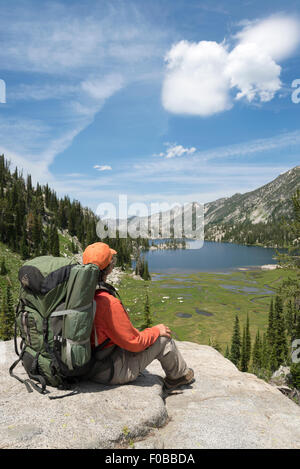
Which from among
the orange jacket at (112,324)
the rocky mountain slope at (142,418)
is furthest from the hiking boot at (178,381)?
the orange jacket at (112,324)

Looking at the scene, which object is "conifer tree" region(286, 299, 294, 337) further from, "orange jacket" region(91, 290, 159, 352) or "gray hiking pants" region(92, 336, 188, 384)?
"orange jacket" region(91, 290, 159, 352)

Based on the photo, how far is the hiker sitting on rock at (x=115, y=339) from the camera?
536 centimetres

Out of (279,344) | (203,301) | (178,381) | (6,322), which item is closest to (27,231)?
(6,322)

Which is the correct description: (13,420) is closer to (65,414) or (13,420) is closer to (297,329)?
(65,414)

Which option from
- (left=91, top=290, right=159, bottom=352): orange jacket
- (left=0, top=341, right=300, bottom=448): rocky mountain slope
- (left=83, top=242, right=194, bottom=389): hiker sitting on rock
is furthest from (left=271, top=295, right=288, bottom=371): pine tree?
(left=91, top=290, right=159, bottom=352): orange jacket

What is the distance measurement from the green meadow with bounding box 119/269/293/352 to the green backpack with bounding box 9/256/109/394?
5519 centimetres

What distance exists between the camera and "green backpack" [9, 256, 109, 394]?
4.93m

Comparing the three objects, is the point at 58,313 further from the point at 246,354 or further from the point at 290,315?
the point at 246,354

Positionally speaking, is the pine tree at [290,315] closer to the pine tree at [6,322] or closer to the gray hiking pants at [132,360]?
the gray hiking pants at [132,360]

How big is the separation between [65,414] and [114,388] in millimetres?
1337

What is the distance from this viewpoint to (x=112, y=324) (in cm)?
530

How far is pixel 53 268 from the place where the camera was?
5133 mm
